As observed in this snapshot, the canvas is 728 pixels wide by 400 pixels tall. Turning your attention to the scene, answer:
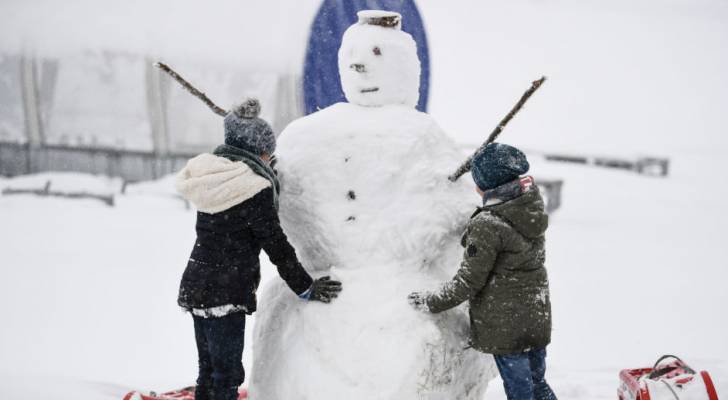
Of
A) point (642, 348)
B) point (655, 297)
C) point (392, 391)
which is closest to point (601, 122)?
point (655, 297)

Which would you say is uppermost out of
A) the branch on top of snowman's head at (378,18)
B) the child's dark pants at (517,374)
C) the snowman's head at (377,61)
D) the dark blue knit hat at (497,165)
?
the branch on top of snowman's head at (378,18)

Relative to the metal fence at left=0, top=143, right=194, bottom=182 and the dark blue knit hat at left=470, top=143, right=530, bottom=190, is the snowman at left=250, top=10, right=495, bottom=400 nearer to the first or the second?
the dark blue knit hat at left=470, top=143, right=530, bottom=190

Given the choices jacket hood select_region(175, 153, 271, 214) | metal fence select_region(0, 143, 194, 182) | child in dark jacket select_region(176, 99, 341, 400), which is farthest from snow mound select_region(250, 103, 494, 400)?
metal fence select_region(0, 143, 194, 182)

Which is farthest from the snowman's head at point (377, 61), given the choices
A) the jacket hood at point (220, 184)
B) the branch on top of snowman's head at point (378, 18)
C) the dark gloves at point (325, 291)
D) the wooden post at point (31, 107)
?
the wooden post at point (31, 107)

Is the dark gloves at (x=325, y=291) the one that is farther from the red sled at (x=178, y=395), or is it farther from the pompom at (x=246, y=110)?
the red sled at (x=178, y=395)

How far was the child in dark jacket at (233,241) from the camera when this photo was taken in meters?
1.92

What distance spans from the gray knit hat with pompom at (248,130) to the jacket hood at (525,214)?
755 mm

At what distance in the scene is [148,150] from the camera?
9461 millimetres

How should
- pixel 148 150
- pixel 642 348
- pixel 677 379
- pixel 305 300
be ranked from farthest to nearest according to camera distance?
pixel 148 150
pixel 642 348
pixel 677 379
pixel 305 300

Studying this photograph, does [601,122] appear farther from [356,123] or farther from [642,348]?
[356,123]

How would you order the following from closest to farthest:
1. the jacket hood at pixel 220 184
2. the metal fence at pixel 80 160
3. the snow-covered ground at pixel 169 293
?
the jacket hood at pixel 220 184
the snow-covered ground at pixel 169 293
the metal fence at pixel 80 160

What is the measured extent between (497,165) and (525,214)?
177 millimetres

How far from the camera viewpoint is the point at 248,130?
1.98 m

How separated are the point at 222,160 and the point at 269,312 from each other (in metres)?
0.60
